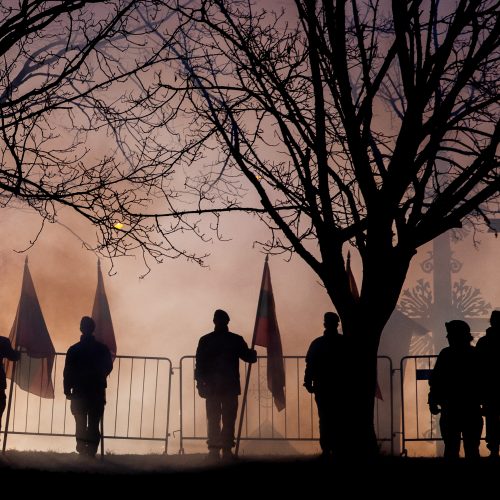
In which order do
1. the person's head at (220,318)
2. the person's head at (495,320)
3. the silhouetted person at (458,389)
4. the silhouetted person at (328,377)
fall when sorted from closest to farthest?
1. the silhouetted person at (458,389)
2. the person's head at (495,320)
3. the silhouetted person at (328,377)
4. the person's head at (220,318)

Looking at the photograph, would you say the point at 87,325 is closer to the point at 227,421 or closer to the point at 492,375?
the point at 227,421

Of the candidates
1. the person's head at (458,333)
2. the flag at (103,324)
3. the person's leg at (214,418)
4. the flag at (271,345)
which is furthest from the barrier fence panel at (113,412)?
the person's head at (458,333)

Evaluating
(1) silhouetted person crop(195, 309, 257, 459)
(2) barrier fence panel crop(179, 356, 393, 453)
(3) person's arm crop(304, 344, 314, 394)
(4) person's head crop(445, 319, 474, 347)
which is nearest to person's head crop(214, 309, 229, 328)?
(1) silhouetted person crop(195, 309, 257, 459)

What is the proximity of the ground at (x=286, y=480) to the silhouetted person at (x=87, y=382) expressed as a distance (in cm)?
193

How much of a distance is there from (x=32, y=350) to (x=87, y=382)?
6.62 ft

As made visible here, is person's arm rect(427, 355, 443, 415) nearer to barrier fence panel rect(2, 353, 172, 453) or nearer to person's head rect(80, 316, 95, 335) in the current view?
person's head rect(80, 316, 95, 335)

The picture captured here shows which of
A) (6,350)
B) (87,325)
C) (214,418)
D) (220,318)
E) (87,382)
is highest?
(220,318)

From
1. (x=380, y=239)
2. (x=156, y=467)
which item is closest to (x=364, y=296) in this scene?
(x=380, y=239)

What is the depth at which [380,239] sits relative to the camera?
9.79 m

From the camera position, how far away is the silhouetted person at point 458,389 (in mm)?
10398

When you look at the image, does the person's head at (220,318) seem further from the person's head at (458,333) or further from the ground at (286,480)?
the person's head at (458,333)

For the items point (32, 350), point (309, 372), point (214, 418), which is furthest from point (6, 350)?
point (309, 372)

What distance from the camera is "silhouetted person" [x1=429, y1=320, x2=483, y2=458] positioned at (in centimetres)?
1040

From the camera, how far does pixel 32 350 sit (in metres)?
14.0
